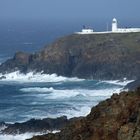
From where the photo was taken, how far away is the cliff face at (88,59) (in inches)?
3900

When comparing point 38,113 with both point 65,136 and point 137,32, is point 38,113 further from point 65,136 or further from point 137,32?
point 137,32

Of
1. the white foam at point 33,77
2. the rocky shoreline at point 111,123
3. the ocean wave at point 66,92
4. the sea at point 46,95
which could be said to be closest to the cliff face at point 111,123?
the rocky shoreline at point 111,123

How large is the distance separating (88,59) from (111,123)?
67.9 meters

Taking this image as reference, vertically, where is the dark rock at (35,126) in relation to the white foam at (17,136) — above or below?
above

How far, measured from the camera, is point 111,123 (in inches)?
1416

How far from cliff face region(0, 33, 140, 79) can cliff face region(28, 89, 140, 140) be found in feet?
188

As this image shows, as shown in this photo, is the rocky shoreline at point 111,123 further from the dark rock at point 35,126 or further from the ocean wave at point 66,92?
the ocean wave at point 66,92

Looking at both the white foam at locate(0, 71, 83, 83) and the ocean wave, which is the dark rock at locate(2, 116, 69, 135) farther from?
the white foam at locate(0, 71, 83, 83)

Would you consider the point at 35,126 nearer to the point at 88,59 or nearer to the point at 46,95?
the point at 46,95

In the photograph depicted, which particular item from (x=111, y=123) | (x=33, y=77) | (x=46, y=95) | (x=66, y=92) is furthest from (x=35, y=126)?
(x=33, y=77)

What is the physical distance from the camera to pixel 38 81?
99750 mm

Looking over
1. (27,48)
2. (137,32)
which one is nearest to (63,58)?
(137,32)

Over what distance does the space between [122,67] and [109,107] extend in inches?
2410

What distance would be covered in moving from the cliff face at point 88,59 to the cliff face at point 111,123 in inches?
2252
